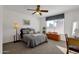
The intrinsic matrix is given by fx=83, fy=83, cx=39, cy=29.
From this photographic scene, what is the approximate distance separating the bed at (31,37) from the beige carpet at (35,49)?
86mm

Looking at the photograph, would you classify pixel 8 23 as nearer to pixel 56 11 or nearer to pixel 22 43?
pixel 22 43

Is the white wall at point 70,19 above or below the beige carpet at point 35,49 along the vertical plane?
above

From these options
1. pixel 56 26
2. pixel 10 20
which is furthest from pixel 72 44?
pixel 10 20

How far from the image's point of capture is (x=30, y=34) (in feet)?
5.41

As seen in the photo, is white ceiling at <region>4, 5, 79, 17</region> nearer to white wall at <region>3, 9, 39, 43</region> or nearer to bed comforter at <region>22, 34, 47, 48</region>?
white wall at <region>3, 9, 39, 43</region>

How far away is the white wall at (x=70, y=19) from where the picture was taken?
151 centimetres

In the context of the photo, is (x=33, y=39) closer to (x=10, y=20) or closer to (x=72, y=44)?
(x=10, y=20)

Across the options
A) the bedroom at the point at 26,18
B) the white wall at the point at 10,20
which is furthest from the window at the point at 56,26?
the white wall at the point at 10,20

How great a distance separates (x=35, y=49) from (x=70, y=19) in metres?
0.87

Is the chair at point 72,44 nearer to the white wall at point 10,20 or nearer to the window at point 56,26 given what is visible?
the window at point 56,26

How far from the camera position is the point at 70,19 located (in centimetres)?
157

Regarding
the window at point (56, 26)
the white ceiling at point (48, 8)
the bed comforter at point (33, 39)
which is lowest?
the bed comforter at point (33, 39)
